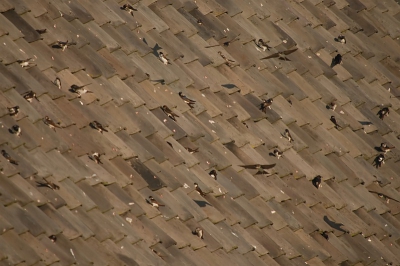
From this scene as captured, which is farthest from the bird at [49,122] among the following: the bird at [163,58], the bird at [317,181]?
the bird at [317,181]

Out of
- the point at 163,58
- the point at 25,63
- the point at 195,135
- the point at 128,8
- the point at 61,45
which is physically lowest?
the point at 195,135

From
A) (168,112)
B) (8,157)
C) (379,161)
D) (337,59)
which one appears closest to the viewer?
(8,157)

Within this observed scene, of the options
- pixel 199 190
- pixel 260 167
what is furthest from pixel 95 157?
pixel 260 167

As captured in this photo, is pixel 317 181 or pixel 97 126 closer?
pixel 97 126

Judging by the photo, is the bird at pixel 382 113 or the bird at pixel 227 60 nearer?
the bird at pixel 227 60

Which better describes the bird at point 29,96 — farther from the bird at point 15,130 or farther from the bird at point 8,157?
the bird at point 8,157

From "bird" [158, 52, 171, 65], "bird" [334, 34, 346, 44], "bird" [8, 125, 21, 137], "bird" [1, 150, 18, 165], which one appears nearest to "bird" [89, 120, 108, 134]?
"bird" [8, 125, 21, 137]

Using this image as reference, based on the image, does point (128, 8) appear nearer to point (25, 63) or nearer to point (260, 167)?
point (25, 63)

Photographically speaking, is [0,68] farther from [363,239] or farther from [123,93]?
[363,239]
